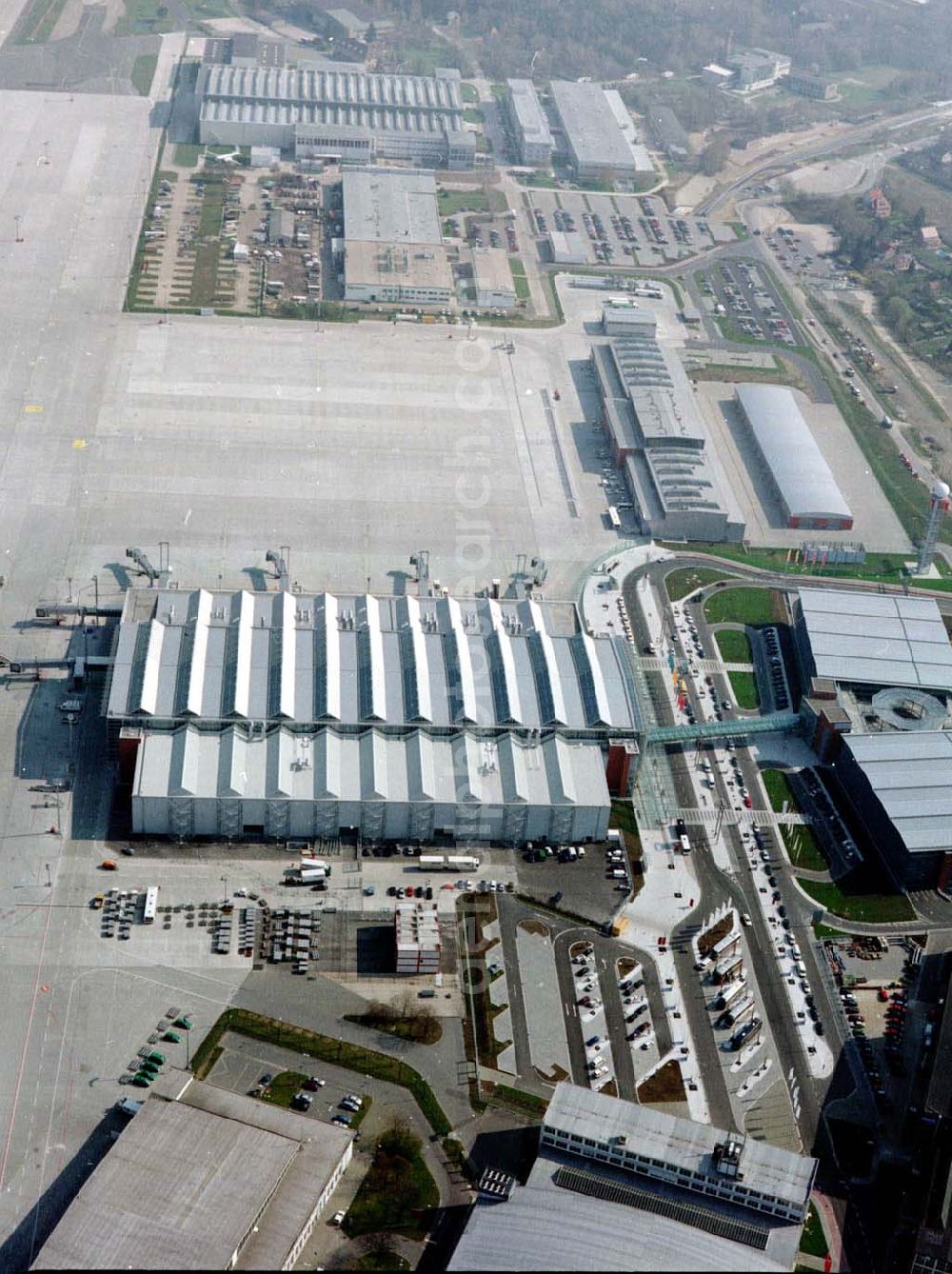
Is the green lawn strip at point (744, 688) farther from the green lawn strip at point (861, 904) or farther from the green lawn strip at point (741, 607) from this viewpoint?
the green lawn strip at point (861, 904)

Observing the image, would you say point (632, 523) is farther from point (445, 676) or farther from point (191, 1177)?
point (191, 1177)

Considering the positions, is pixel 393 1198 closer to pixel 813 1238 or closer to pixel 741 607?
pixel 813 1238

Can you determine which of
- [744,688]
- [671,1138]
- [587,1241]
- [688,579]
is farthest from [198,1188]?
[688,579]

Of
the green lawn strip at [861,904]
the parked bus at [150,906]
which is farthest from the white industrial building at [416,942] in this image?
the green lawn strip at [861,904]

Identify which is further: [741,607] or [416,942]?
[741,607]

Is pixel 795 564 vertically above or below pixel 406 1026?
above

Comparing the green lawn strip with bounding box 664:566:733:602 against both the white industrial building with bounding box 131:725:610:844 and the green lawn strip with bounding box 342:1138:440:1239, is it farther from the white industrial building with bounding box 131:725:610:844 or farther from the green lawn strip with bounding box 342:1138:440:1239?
the green lawn strip with bounding box 342:1138:440:1239

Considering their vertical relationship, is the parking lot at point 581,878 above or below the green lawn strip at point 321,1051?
above
